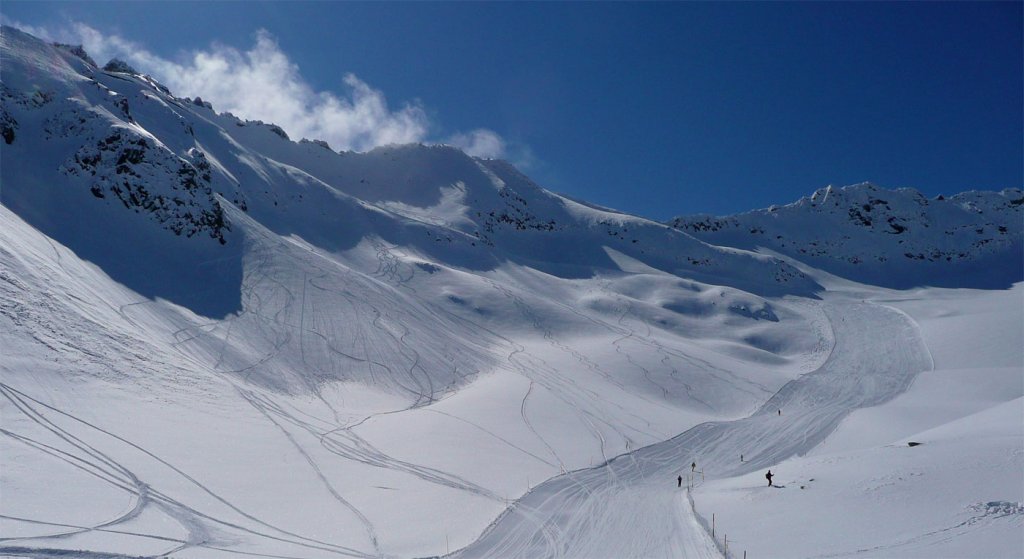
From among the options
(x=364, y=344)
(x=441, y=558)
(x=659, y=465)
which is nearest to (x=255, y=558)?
(x=441, y=558)

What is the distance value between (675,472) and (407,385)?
1727 cm

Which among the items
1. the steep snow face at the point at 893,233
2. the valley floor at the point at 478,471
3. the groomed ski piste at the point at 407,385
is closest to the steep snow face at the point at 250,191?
the groomed ski piste at the point at 407,385

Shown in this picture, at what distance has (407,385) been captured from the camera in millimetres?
34250

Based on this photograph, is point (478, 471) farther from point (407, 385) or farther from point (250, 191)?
point (250, 191)

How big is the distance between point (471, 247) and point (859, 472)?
2326 inches

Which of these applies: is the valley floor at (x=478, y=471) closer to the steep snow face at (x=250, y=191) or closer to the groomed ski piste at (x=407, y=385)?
the groomed ski piste at (x=407, y=385)

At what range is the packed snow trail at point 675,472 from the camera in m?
16.6

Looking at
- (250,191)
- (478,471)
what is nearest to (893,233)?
(478,471)

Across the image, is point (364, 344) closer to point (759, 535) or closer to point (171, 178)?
point (171, 178)

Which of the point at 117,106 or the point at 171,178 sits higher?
the point at 117,106

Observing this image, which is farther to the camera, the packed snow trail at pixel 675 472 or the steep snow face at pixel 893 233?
the steep snow face at pixel 893 233

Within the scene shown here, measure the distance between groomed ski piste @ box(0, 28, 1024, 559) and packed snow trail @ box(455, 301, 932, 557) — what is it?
0.16 m

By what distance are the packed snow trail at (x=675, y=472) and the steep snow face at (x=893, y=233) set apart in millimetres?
49525

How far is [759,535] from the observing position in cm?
1520
